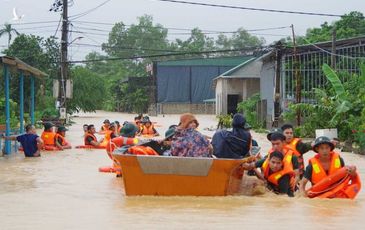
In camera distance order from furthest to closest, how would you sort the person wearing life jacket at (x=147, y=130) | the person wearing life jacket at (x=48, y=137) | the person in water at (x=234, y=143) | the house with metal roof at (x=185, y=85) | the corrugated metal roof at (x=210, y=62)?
the corrugated metal roof at (x=210, y=62)
the house with metal roof at (x=185, y=85)
the person wearing life jacket at (x=147, y=130)
the person wearing life jacket at (x=48, y=137)
the person in water at (x=234, y=143)

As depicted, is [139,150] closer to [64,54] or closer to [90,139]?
[90,139]

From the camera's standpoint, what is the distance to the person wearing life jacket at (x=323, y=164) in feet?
30.7

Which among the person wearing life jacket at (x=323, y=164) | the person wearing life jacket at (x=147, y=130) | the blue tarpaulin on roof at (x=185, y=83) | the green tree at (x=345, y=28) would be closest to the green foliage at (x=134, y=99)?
the blue tarpaulin on roof at (x=185, y=83)

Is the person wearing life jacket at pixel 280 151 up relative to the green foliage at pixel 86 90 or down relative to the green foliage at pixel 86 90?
down

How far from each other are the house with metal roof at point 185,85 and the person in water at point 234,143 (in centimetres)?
6015

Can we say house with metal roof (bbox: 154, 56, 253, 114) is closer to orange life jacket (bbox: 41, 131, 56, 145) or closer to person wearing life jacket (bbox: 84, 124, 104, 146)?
person wearing life jacket (bbox: 84, 124, 104, 146)

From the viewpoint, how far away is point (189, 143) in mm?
10289

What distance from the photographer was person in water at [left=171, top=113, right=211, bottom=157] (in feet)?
33.6

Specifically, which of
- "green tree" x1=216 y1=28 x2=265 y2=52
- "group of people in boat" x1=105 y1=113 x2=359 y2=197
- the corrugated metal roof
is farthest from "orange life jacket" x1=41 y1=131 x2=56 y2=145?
"green tree" x1=216 y1=28 x2=265 y2=52

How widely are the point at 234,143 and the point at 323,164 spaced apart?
159 centimetres

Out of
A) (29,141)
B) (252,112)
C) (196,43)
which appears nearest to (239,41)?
(196,43)

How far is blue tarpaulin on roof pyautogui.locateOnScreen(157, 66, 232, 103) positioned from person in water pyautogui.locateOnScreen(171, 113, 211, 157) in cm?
6098

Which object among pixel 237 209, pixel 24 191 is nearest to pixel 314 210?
pixel 237 209

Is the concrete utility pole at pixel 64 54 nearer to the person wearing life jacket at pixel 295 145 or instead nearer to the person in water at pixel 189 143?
the person wearing life jacket at pixel 295 145
